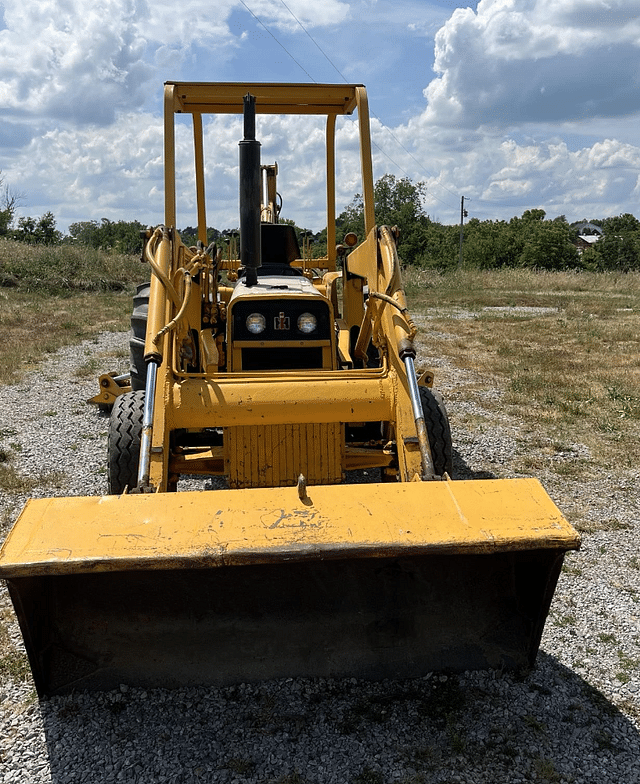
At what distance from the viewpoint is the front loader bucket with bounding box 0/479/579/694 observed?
2.85m

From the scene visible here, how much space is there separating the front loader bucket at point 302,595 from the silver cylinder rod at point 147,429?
55 centimetres

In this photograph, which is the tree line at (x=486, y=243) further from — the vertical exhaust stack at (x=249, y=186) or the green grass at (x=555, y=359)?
the vertical exhaust stack at (x=249, y=186)

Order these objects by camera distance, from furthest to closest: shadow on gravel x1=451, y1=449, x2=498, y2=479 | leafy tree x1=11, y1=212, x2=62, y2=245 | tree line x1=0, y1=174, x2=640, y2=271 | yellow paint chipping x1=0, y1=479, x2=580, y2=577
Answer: tree line x1=0, y1=174, x2=640, y2=271, leafy tree x1=11, y1=212, x2=62, y2=245, shadow on gravel x1=451, y1=449, x2=498, y2=479, yellow paint chipping x1=0, y1=479, x2=580, y2=577

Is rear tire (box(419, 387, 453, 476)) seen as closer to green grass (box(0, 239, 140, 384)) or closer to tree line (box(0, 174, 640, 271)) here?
green grass (box(0, 239, 140, 384))

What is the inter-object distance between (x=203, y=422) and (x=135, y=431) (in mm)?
624

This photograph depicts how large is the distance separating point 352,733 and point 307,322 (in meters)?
2.65

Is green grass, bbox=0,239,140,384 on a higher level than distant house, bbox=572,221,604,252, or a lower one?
lower

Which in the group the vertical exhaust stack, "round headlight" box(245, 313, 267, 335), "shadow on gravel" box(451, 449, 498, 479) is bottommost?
"shadow on gravel" box(451, 449, 498, 479)

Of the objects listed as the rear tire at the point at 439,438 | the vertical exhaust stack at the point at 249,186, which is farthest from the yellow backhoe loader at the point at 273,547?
the rear tire at the point at 439,438

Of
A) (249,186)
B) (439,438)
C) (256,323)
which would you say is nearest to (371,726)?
(439,438)

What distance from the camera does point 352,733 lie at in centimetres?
298

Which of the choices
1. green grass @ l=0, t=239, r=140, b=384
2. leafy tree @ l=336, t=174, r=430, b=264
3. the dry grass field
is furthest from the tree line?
the dry grass field

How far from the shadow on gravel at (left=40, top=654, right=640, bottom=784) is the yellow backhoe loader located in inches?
3.9

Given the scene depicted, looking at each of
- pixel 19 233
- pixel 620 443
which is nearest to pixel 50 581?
pixel 620 443
